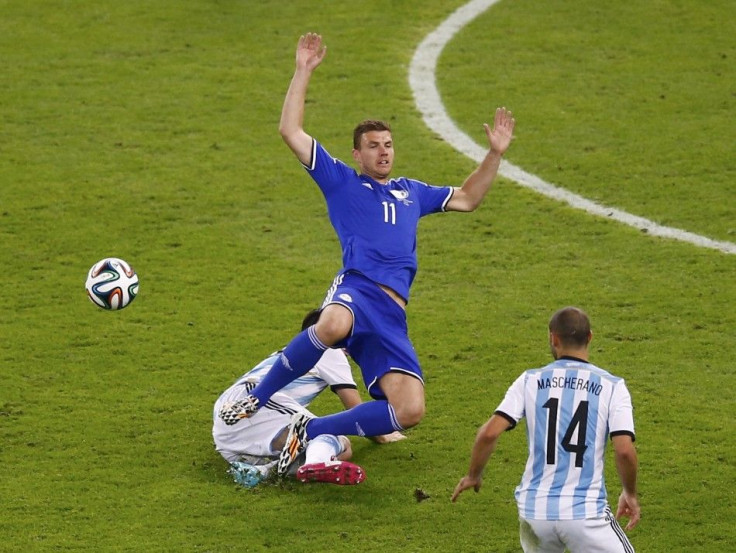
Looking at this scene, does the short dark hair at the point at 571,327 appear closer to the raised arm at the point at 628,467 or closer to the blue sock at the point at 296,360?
the raised arm at the point at 628,467

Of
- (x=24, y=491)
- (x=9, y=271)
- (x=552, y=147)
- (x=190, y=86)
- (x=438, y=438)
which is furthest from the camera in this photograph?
(x=190, y=86)

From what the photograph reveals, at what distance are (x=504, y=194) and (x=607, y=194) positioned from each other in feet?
3.19

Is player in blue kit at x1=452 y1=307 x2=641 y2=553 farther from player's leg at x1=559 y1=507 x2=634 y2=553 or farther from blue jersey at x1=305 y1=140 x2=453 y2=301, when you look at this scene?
blue jersey at x1=305 y1=140 x2=453 y2=301

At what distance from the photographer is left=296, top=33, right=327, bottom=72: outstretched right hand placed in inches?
321

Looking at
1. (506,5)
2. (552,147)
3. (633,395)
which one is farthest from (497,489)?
(506,5)

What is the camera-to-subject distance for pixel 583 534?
5.84 m

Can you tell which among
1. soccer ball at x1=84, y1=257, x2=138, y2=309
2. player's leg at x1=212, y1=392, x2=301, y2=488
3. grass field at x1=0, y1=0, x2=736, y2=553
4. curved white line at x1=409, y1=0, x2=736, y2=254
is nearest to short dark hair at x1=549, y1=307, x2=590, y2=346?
grass field at x1=0, y1=0, x2=736, y2=553

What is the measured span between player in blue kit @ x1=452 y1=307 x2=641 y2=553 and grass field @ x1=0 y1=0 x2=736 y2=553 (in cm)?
117

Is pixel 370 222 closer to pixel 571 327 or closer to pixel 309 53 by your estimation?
pixel 309 53

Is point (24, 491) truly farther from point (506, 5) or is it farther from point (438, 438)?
point (506, 5)

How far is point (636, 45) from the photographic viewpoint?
636 inches

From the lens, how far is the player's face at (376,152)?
27.1 ft

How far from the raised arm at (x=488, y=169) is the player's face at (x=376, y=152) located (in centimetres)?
53

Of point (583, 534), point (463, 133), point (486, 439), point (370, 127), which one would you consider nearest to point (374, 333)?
point (370, 127)
